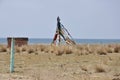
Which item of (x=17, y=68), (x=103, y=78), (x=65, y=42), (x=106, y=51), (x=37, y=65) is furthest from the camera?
(x=65, y=42)

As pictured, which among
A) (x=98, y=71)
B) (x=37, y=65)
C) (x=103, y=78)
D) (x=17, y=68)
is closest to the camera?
(x=103, y=78)

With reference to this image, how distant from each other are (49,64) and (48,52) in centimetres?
1106

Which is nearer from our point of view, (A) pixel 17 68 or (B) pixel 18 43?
(A) pixel 17 68

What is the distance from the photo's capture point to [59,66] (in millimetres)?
22703

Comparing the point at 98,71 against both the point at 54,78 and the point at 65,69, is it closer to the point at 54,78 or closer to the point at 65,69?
the point at 65,69

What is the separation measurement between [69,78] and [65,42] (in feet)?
83.4

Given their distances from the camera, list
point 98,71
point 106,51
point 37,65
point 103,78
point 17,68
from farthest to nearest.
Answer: point 106,51, point 37,65, point 17,68, point 98,71, point 103,78

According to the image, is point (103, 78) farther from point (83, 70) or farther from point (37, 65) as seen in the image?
point (37, 65)

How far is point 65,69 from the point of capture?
2131 centimetres

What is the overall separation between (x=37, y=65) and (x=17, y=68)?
5.94ft

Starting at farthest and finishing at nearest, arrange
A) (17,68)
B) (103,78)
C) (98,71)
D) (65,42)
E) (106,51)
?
1. (65,42)
2. (106,51)
3. (17,68)
4. (98,71)
5. (103,78)

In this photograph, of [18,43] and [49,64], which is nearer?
[49,64]

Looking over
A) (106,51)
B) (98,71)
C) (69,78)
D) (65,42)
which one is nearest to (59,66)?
(98,71)

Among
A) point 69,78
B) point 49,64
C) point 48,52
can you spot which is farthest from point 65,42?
point 69,78
